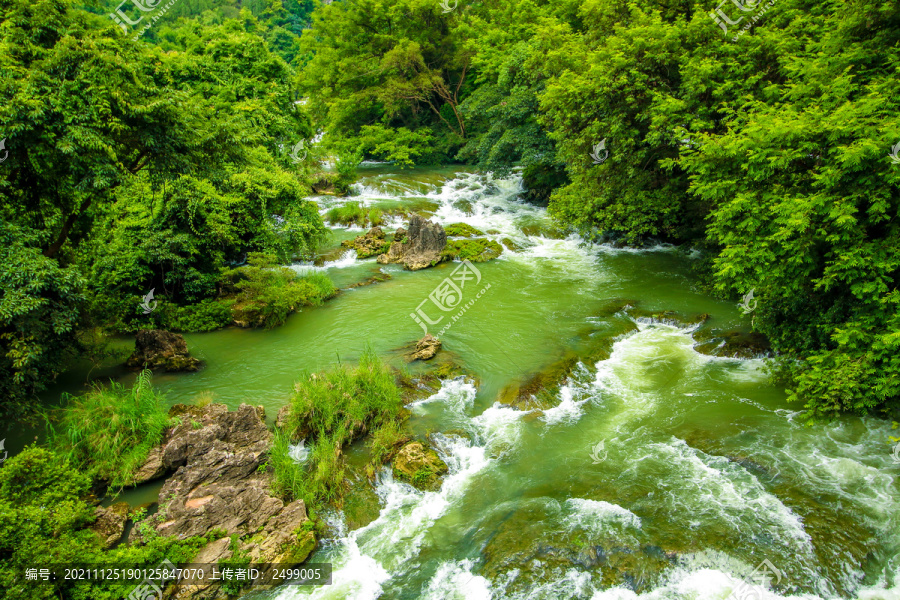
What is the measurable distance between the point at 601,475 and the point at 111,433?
769 cm

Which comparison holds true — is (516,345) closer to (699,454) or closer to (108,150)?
(699,454)

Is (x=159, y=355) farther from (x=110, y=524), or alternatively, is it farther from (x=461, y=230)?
(x=461, y=230)

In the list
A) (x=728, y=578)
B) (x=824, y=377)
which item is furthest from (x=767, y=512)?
(x=824, y=377)

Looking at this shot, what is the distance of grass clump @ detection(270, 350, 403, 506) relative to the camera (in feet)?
22.7

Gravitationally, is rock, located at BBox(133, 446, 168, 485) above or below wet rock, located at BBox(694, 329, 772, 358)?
above

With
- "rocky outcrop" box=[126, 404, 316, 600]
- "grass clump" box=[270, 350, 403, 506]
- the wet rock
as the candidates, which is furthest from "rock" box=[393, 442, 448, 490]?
the wet rock

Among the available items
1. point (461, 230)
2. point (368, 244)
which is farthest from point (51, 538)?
point (461, 230)

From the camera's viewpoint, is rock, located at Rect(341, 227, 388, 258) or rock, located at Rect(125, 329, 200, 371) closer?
rock, located at Rect(125, 329, 200, 371)

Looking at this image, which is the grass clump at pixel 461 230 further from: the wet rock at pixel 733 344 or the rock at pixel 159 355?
the rock at pixel 159 355

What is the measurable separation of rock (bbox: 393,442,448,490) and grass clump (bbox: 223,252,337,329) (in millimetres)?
6254

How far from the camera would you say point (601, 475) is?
7289mm

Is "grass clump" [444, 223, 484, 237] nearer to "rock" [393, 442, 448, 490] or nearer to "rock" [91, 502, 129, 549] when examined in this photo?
"rock" [393, 442, 448, 490]

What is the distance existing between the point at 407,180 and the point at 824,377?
2257 centimetres

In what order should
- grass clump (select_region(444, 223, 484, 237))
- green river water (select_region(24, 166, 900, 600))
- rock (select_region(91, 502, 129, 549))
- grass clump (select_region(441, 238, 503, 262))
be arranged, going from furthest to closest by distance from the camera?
grass clump (select_region(444, 223, 484, 237)), grass clump (select_region(441, 238, 503, 262)), rock (select_region(91, 502, 129, 549)), green river water (select_region(24, 166, 900, 600))
